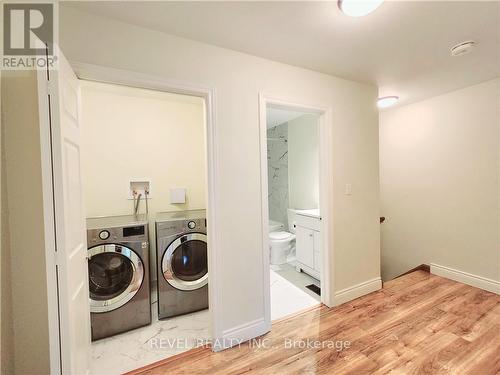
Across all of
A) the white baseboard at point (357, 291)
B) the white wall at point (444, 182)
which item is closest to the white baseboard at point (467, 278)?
the white wall at point (444, 182)

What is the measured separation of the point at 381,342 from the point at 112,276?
2247 millimetres

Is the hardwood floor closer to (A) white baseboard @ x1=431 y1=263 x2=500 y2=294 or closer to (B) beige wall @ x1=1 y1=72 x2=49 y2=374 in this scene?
(A) white baseboard @ x1=431 y1=263 x2=500 y2=294

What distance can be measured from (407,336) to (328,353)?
2.23 feet

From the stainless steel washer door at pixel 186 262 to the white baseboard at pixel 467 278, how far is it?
Result: 2871 mm

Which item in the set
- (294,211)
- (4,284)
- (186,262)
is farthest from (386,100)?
(4,284)

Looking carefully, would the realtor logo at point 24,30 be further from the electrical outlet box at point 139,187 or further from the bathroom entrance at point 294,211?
the electrical outlet box at point 139,187

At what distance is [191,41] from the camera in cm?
154

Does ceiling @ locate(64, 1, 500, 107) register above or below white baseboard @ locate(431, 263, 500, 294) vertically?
above

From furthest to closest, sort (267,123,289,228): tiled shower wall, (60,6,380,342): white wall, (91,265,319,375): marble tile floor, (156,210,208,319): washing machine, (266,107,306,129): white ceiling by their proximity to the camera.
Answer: (267,123,289,228): tiled shower wall → (266,107,306,129): white ceiling → (156,210,208,319): washing machine → (91,265,319,375): marble tile floor → (60,6,380,342): white wall

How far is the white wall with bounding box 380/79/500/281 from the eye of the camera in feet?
7.64

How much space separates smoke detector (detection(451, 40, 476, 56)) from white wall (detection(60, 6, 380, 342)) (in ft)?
2.33

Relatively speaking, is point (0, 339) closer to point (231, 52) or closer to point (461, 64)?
point (231, 52)

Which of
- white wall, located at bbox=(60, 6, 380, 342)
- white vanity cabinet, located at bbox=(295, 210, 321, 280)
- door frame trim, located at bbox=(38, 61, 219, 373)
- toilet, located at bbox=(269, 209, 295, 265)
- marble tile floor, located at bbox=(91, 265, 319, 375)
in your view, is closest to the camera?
door frame trim, located at bbox=(38, 61, 219, 373)

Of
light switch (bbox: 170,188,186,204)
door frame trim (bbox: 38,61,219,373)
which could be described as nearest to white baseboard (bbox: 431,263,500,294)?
door frame trim (bbox: 38,61,219,373)
